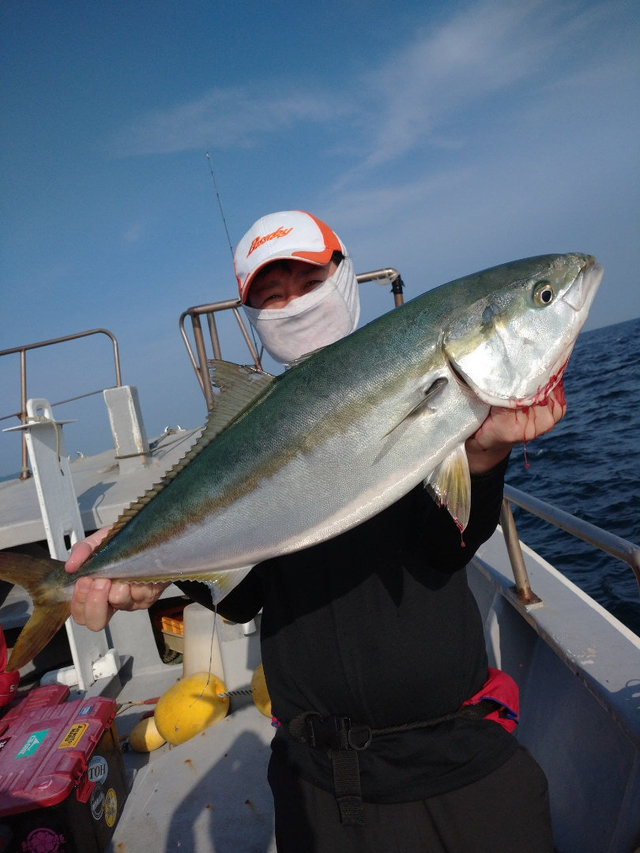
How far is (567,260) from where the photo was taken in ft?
5.46

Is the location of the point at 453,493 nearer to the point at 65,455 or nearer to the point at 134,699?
the point at 65,455

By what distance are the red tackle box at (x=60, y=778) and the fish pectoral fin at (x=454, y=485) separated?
2.77 metres

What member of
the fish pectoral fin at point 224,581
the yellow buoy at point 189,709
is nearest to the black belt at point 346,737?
the fish pectoral fin at point 224,581

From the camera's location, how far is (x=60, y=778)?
2961 millimetres

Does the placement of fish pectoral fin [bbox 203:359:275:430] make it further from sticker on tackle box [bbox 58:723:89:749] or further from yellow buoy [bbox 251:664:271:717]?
yellow buoy [bbox 251:664:271:717]

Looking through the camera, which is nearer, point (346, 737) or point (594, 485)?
point (346, 737)

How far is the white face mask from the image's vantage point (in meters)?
2.24

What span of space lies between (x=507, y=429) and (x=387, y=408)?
0.35 meters

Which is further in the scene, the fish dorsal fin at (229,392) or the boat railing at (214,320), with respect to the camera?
the boat railing at (214,320)

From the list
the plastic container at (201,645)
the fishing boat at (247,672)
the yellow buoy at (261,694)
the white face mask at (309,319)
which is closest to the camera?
the white face mask at (309,319)

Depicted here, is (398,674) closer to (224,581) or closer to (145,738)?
(224,581)

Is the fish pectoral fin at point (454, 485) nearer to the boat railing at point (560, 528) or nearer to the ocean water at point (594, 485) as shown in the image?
the boat railing at point (560, 528)

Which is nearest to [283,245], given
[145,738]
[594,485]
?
[145,738]

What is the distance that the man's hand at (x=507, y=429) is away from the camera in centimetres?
153
